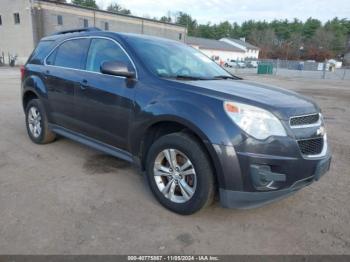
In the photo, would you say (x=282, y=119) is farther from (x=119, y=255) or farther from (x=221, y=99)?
(x=119, y=255)

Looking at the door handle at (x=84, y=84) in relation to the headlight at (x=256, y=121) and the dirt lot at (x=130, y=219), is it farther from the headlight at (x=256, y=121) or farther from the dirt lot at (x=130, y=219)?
the headlight at (x=256, y=121)

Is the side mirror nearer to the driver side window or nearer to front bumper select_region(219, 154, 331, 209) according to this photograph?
the driver side window

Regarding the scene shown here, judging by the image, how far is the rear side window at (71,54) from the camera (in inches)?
168

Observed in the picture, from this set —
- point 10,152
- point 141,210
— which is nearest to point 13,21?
point 10,152

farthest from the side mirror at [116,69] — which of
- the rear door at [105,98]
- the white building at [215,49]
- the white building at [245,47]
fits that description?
the white building at [245,47]

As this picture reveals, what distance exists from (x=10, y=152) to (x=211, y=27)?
11124 centimetres

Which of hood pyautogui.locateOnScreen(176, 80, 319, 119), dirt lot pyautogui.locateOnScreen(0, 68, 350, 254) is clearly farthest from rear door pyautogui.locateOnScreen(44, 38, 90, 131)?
hood pyautogui.locateOnScreen(176, 80, 319, 119)

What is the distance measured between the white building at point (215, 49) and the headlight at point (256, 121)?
61.9 meters

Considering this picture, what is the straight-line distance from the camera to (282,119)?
9.14ft

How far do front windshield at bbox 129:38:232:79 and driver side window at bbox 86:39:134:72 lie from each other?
0.61ft

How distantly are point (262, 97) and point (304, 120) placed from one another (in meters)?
0.45

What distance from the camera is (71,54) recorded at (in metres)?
4.50

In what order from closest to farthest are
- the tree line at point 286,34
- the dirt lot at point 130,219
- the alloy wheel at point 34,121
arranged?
the dirt lot at point 130,219, the alloy wheel at point 34,121, the tree line at point 286,34

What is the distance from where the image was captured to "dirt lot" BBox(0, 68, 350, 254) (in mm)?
2705
